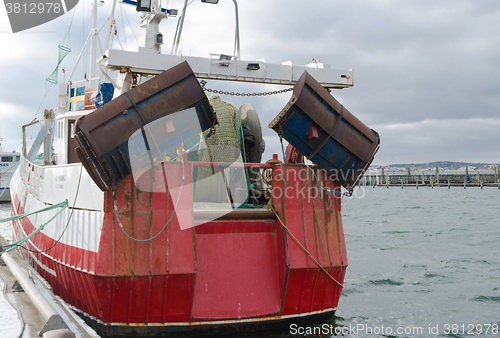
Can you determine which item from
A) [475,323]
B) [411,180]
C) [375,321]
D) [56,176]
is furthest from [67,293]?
[411,180]

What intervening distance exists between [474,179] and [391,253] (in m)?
78.0

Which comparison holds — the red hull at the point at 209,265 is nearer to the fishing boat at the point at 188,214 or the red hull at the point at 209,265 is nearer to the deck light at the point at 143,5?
the fishing boat at the point at 188,214

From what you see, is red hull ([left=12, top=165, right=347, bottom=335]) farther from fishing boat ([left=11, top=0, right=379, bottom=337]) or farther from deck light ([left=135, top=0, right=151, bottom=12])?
deck light ([left=135, top=0, right=151, bottom=12])

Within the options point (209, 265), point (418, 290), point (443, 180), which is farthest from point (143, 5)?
point (443, 180)

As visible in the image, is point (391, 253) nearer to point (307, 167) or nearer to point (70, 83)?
point (307, 167)

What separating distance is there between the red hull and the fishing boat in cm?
1

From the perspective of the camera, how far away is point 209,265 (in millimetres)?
5902

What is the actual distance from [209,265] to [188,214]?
2.58ft

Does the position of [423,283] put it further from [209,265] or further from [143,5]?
[143,5]

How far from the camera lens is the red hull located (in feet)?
17.8

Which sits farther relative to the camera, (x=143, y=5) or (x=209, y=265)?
(x=143, y=5)

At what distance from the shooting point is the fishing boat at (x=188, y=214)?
17.8 feet

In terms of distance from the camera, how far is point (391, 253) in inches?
562

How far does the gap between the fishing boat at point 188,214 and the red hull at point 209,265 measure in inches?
0.6
